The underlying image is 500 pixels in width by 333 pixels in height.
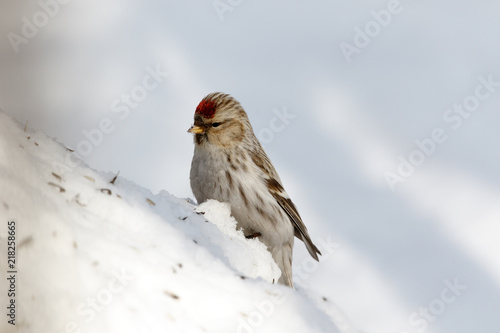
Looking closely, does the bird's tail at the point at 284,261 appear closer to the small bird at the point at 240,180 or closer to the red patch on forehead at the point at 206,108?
the small bird at the point at 240,180

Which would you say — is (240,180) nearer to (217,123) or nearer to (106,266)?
(217,123)

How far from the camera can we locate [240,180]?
267cm

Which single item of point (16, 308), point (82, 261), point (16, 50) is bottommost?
point (16, 308)

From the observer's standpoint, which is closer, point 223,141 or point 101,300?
point 101,300

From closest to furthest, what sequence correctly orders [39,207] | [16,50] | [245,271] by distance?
[39,207] < [16,50] < [245,271]

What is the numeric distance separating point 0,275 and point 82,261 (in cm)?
18

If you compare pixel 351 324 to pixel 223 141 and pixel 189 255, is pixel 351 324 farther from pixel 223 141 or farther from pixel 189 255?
pixel 223 141

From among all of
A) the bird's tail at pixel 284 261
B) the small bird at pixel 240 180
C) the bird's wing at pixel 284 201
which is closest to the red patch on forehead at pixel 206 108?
the small bird at pixel 240 180

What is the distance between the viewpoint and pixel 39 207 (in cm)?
134

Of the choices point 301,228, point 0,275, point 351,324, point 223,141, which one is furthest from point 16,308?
point 301,228

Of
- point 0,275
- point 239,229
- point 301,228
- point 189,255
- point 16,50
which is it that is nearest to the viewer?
point 0,275

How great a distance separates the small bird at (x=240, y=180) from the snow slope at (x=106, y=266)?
900 millimetres

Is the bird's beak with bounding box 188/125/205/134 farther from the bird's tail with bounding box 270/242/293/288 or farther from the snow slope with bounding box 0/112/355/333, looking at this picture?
the snow slope with bounding box 0/112/355/333

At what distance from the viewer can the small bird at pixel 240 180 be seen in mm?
2641
